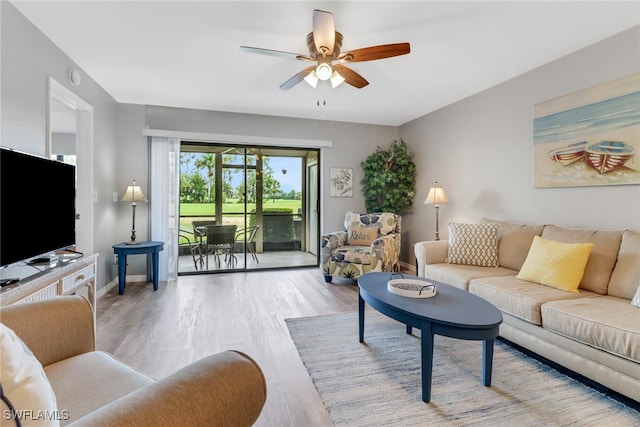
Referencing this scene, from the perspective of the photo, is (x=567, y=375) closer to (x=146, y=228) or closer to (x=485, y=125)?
(x=485, y=125)

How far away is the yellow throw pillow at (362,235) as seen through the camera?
14.8 feet

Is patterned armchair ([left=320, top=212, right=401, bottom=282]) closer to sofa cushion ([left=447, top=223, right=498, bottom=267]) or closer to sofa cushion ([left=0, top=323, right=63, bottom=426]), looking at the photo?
sofa cushion ([left=447, top=223, right=498, bottom=267])

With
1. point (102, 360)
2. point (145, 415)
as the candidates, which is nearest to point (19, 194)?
point (102, 360)

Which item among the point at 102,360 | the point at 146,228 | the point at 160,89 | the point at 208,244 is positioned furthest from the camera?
the point at 208,244

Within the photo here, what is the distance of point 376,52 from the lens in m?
2.27

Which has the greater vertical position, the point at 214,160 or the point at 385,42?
the point at 385,42

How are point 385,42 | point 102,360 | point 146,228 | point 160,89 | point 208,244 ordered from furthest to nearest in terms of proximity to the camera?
point 208,244, point 146,228, point 160,89, point 385,42, point 102,360

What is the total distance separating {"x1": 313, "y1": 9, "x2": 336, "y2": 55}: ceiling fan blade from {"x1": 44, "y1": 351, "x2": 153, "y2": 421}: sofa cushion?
2.12 m

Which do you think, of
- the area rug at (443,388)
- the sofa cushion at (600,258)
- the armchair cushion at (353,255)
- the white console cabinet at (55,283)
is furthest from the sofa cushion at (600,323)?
the white console cabinet at (55,283)

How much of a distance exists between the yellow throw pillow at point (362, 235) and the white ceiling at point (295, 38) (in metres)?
1.88

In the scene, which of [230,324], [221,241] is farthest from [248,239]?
[230,324]

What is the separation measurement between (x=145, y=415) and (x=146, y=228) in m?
4.24

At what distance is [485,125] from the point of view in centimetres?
373

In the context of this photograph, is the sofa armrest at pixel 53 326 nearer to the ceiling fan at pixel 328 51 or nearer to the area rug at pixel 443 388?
the area rug at pixel 443 388
